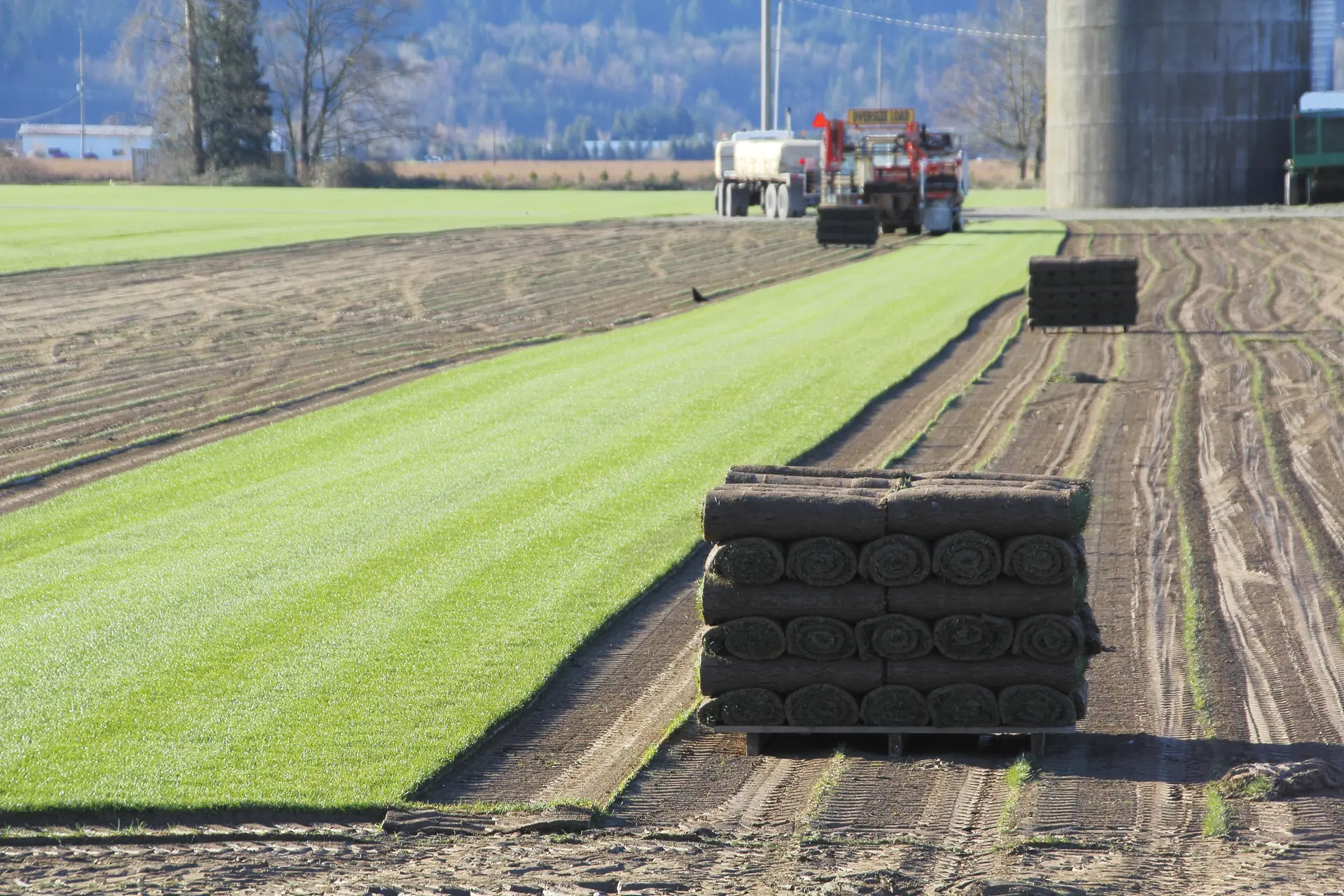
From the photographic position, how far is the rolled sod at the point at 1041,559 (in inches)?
311

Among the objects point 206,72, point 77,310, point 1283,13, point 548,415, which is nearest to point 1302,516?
point 548,415

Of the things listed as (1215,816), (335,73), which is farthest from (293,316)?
(335,73)

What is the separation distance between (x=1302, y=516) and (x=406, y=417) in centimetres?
998

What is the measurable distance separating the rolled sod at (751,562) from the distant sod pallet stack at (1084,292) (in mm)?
17599

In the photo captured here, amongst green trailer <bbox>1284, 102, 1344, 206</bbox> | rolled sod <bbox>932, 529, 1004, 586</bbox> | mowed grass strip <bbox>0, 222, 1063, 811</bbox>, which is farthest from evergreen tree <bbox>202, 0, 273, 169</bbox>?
rolled sod <bbox>932, 529, 1004, 586</bbox>

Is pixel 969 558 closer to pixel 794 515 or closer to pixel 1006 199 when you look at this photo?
pixel 794 515

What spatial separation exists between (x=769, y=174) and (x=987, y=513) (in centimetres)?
5079

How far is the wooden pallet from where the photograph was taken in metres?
7.92

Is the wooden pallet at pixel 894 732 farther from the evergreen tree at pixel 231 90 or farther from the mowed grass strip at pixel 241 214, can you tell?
the evergreen tree at pixel 231 90

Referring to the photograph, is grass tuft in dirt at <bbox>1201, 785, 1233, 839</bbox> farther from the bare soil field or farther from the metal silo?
the metal silo

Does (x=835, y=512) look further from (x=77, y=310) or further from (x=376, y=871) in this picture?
(x=77, y=310)

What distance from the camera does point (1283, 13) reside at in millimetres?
59500

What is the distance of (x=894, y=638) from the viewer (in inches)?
315

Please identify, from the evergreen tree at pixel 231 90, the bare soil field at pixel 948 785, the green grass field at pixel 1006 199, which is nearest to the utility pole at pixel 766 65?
the green grass field at pixel 1006 199
